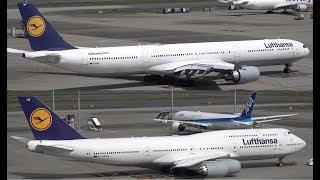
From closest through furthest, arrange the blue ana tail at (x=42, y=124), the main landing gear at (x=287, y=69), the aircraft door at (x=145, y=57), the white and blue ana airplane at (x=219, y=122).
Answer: the blue ana tail at (x=42, y=124), the white and blue ana airplane at (x=219, y=122), the aircraft door at (x=145, y=57), the main landing gear at (x=287, y=69)

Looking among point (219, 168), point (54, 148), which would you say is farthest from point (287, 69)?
point (54, 148)

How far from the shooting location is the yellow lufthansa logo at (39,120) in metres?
74.9

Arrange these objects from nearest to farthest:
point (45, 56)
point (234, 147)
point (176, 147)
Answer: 1. point (176, 147)
2. point (234, 147)
3. point (45, 56)

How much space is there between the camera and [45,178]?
76.1 m

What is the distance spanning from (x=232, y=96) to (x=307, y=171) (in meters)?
35.2

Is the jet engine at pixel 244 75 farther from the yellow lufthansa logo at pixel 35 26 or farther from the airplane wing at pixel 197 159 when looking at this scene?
the airplane wing at pixel 197 159

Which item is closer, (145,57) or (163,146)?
(163,146)

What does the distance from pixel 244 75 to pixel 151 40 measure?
48464 mm

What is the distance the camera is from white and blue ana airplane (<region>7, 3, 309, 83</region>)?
117875mm

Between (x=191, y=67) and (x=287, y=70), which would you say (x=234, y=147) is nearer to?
(x=191, y=67)

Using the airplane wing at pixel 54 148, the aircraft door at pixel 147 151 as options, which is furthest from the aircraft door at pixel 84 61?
the airplane wing at pixel 54 148

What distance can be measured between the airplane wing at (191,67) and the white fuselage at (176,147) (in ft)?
124

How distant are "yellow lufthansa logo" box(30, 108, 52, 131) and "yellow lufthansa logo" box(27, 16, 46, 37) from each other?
43.6 meters

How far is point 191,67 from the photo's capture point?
119000 mm
